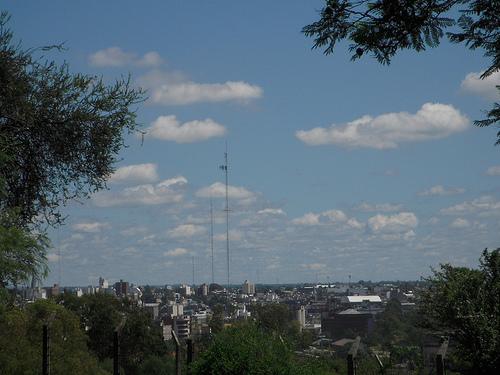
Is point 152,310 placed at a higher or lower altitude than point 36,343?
higher

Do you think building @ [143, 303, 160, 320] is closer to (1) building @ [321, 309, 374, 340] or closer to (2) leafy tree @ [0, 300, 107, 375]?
(1) building @ [321, 309, 374, 340]

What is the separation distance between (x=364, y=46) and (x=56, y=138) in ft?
27.4

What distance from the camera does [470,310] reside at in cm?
2094

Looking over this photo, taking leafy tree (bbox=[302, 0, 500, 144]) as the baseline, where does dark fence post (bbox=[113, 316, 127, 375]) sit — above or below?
below

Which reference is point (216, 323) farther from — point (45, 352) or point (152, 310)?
point (152, 310)

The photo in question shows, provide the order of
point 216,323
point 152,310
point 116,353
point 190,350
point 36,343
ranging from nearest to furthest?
1. point 116,353
2. point 190,350
3. point 36,343
4. point 216,323
5. point 152,310

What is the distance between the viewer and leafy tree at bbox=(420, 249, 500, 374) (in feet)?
64.5

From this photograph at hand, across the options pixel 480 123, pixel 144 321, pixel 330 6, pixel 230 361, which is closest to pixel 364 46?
pixel 330 6

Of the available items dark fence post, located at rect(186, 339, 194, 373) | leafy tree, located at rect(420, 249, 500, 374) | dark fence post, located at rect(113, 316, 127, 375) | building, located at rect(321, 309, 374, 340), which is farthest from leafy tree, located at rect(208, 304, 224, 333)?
building, located at rect(321, 309, 374, 340)

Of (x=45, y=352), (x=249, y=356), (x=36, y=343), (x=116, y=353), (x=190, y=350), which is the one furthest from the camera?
(x=36, y=343)

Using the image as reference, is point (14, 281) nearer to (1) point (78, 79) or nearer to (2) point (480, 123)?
(1) point (78, 79)

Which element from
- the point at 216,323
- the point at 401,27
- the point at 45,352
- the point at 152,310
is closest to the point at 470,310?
the point at 216,323

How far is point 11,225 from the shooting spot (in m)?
11.9

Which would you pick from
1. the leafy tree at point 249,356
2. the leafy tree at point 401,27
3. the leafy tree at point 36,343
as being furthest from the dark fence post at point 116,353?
the leafy tree at point 401,27
